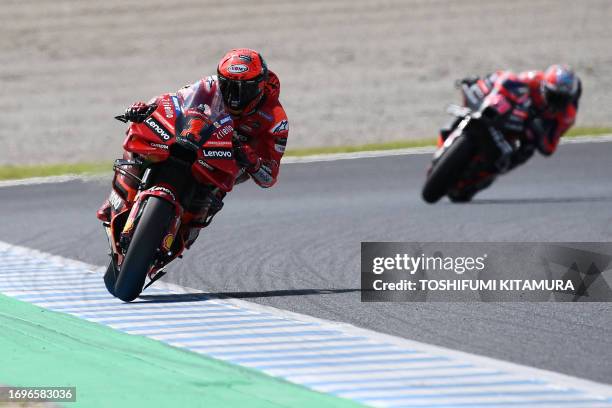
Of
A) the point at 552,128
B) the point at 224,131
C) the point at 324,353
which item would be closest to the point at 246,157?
the point at 224,131

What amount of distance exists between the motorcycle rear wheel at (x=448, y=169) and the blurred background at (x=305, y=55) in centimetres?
738

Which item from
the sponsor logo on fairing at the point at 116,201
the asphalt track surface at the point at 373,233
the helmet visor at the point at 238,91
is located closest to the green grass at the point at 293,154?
the asphalt track surface at the point at 373,233

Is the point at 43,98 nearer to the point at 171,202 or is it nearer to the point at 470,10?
the point at 470,10

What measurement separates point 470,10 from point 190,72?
7.16m

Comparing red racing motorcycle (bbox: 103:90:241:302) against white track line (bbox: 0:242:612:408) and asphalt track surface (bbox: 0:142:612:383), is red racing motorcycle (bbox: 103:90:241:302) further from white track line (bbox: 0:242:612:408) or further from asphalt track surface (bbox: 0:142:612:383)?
asphalt track surface (bbox: 0:142:612:383)

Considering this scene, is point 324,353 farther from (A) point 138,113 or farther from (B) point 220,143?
(A) point 138,113

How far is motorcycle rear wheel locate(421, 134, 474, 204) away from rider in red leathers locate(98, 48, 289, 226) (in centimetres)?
461

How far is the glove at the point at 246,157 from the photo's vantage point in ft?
25.7

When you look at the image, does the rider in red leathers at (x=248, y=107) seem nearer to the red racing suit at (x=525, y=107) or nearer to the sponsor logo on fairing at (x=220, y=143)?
the sponsor logo on fairing at (x=220, y=143)

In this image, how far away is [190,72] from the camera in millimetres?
24922

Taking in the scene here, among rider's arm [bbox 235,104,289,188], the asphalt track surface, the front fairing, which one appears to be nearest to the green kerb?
the front fairing

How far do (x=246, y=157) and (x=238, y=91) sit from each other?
17.1 inches

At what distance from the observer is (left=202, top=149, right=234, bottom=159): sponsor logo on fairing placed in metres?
7.58

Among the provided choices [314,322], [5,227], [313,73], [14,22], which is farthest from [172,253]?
[14,22]
